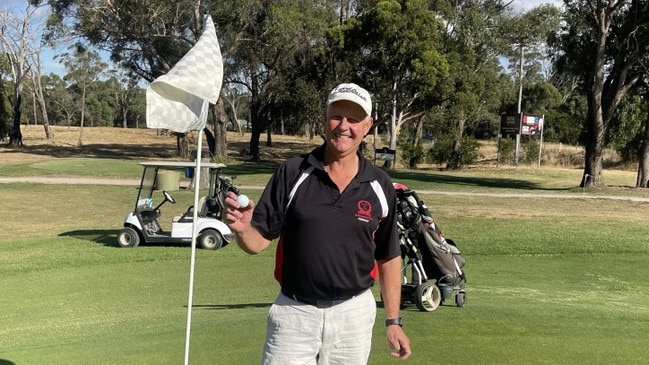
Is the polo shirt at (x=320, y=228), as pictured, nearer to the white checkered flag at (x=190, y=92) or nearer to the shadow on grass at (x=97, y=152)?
the white checkered flag at (x=190, y=92)

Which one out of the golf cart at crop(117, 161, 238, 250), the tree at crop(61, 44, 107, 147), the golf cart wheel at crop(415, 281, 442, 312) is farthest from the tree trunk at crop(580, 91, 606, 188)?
the tree at crop(61, 44, 107, 147)

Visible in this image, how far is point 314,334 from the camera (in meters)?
2.60

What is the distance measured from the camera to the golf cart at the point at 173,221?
11336mm

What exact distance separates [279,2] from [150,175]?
1165 inches

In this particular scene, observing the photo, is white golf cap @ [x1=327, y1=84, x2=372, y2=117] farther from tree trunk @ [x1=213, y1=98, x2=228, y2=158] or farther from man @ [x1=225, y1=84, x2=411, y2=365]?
tree trunk @ [x1=213, y1=98, x2=228, y2=158]

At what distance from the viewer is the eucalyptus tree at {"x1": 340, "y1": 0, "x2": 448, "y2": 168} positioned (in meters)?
34.5

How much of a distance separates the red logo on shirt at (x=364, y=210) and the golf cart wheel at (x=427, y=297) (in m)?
3.47

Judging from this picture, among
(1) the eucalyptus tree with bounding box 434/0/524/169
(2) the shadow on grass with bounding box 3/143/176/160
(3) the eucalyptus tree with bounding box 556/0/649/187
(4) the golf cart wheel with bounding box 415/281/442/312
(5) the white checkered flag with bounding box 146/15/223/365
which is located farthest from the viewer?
(2) the shadow on grass with bounding box 3/143/176/160

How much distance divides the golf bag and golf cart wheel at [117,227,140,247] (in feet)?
22.5

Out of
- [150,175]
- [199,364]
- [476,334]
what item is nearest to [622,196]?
[150,175]

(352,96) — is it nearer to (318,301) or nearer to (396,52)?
(318,301)

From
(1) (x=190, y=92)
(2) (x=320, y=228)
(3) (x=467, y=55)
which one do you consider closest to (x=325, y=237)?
(2) (x=320, y=228)

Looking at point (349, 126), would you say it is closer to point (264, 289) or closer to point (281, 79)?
point (264, 289)

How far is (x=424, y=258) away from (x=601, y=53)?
22413mm
